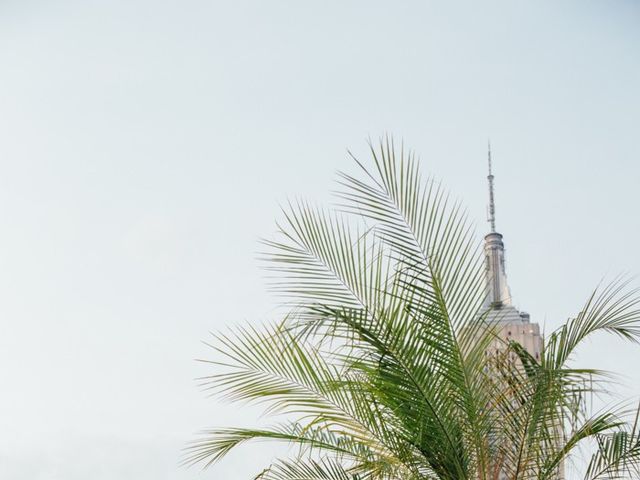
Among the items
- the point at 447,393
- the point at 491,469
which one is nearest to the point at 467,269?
the point at 447,393

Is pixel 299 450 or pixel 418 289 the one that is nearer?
pixel 418 289

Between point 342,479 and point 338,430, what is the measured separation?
43 centimetres

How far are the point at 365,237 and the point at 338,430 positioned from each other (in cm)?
148

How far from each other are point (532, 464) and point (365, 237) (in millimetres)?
2165

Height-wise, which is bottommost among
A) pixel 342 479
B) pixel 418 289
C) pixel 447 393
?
pixel 342 479

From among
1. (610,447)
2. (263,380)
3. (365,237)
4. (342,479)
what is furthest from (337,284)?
(610,447)

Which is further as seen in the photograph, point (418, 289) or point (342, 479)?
point (342, 479)

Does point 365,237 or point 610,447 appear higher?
point 365,237

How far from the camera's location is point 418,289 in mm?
7766

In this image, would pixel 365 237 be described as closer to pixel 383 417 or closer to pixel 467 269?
pixel 467 269

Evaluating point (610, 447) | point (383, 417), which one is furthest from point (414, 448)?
point (610, 447)

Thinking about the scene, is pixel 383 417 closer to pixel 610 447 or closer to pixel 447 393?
pixel 447 393

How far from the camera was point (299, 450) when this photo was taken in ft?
27.4

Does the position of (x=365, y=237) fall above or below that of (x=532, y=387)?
above
